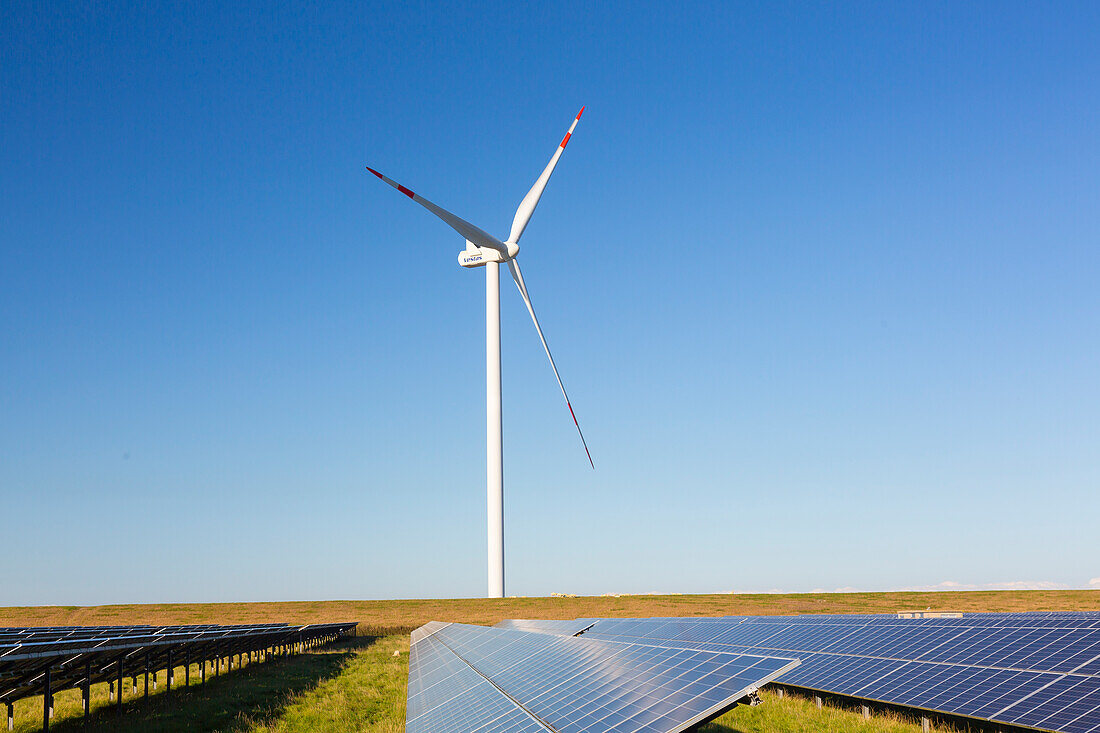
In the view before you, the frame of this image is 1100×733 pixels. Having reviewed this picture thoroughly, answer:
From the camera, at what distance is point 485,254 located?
88.3m

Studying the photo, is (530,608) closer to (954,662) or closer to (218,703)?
(218,703)

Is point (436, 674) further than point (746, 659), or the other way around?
point (436, 674)

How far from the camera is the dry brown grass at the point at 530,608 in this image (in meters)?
82.8

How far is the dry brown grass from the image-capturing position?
82.8 m

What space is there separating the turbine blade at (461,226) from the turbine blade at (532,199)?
8.93ft

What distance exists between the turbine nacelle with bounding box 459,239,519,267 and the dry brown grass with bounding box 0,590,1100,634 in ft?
124

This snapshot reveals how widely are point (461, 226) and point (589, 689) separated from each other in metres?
69.0

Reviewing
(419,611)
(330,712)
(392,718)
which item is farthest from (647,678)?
(419,611)

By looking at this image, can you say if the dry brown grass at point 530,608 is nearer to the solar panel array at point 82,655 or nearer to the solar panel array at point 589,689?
the solar panel array at point 82,655

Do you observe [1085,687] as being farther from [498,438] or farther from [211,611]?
[211,611]

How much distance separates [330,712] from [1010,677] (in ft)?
74.4

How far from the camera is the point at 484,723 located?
49.3 ft

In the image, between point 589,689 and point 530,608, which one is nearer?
point 589,689

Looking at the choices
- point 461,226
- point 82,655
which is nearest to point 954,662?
point 82,655
